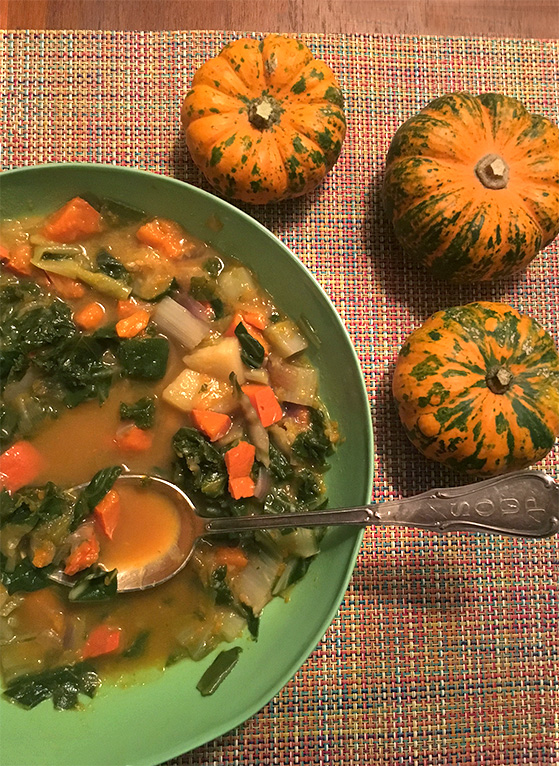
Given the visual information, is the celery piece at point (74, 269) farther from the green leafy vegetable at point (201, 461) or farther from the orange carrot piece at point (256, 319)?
the green leafy vegetable at point (201, 461)

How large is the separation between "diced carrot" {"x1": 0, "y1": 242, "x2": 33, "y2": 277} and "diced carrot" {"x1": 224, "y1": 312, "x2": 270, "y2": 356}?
814 mm

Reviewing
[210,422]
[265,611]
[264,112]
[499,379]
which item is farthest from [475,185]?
[265,611]

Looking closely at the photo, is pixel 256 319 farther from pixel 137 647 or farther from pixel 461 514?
pixel 137 647

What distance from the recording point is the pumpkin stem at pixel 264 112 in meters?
2.23

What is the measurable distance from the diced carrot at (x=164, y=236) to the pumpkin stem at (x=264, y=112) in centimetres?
50

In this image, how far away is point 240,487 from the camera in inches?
87.0

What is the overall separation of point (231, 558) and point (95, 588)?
1.70 ft

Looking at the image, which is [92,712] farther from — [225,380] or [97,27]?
[97,27]

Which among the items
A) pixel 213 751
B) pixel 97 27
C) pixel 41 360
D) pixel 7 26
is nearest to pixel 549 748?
pixel 213 751

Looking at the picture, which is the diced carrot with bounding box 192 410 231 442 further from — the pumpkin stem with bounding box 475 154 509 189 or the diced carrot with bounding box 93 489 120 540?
the pumpkin stem with bounding box 475 154 509 189

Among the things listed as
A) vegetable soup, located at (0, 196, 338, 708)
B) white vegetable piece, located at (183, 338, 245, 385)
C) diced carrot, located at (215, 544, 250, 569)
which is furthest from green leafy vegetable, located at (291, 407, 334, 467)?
diced carrot, located at (215, 544, 250, 569)

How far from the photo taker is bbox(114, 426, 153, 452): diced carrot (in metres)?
2.24

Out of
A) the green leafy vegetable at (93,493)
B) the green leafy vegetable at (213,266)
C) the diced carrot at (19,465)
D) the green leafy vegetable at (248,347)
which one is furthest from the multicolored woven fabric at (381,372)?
the diced carrot at (19,465)

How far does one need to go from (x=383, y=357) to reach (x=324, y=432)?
0.48 metres
